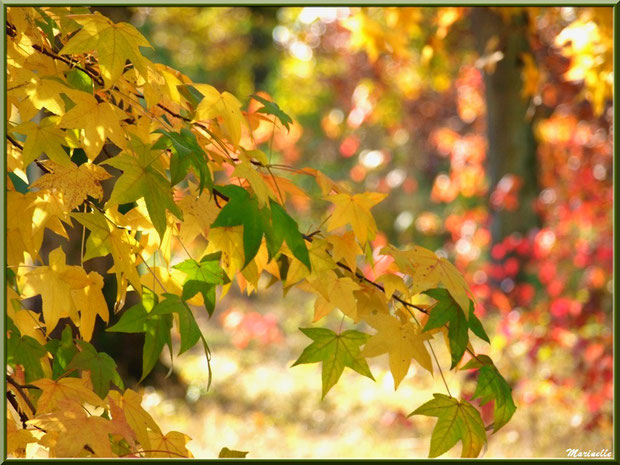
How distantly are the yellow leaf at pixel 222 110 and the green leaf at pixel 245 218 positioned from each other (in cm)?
16

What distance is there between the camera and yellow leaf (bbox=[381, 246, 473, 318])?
1.08 m

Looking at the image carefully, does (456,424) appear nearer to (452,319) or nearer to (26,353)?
(452,319)

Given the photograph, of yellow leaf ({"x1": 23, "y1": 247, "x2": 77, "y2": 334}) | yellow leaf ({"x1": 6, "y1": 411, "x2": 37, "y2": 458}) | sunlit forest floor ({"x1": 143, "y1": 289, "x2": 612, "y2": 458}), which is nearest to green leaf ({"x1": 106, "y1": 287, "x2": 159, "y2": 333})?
yellow leaf ({"x1": 23, "y1": 247, "x2": 77, "y2": 334})

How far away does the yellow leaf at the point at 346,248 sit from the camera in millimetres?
1146

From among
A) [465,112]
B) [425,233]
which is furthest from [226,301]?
[465,112]

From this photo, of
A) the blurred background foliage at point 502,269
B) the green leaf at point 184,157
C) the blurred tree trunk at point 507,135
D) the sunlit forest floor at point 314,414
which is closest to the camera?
the green leaf at point 184,157

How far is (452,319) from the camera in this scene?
1.09m

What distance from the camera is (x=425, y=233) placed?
29.5 feet

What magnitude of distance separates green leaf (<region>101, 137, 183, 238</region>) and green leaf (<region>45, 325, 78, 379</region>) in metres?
0.36

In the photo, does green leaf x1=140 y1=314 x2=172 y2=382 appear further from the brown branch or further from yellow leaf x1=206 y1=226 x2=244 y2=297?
the brown branch

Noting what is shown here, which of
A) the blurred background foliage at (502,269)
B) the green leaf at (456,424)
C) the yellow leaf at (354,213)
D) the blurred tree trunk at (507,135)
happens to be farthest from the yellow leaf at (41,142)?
the blurred tree trunk at (507,135)

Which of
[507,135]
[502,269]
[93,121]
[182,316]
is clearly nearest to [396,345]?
[182,316]

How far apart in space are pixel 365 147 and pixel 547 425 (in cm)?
709

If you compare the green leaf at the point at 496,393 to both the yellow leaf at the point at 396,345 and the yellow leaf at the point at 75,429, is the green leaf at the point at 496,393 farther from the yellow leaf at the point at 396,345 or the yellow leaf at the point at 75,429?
the yellow leaf at the point at 75,429
